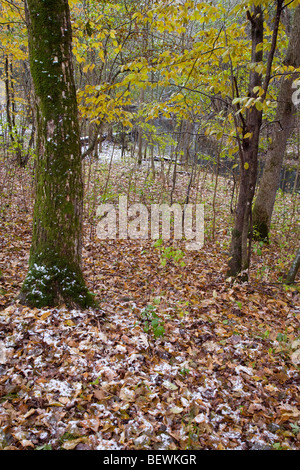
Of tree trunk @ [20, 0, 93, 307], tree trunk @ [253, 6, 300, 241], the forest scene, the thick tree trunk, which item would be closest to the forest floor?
the forest scene

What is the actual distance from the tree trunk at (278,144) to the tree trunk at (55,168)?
4.77m

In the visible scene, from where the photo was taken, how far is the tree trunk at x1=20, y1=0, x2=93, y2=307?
285cm

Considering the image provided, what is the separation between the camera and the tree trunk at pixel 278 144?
5.77m

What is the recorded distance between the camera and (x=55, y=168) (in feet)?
9.85

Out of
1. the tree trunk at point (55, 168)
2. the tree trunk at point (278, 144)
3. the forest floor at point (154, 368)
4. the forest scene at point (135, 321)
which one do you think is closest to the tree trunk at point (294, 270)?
the forest scene at point (135, 321)

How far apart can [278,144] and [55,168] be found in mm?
5501

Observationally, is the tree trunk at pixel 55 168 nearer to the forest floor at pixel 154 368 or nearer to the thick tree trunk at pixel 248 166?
the forest floor at pixel 154 368

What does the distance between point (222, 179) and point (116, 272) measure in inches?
534

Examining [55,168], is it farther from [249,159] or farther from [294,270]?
[294,270]

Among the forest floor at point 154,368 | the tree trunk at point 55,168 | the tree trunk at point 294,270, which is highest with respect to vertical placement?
the tree trunk at point 55,168

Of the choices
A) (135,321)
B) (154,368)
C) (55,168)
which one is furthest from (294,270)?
(55,168)

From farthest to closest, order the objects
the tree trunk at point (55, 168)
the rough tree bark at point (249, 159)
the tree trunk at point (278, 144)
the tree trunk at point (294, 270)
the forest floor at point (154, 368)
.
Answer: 1. the tree trunk at point (278, 144)
2. the tree trunk at point (294, 270)
3. the rough tree bark at point (249, 159)
4. the tree trunk at point (55, 168)
5. the forest floor at point (154, 368)

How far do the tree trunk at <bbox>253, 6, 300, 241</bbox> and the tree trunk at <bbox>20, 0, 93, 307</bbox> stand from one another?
477 centimetres
